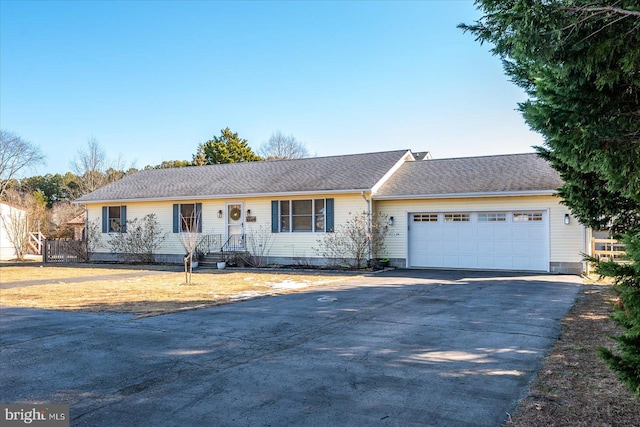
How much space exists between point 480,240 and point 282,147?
117 ft

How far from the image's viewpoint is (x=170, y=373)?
461 centimetres

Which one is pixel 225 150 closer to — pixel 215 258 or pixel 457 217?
pixel 215 258

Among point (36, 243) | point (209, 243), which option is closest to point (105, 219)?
point (209, 243)

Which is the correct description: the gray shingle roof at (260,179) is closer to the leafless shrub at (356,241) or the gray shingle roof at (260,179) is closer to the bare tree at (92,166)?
the leafless shrub at (356,241)

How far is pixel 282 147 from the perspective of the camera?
161 ft

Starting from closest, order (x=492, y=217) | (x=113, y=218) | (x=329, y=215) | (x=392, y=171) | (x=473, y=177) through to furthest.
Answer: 1. (x=492, y=217)
2. (x=473, y=177)
3. (x=329, y=215)
4. (x=392, y=171)
5. (x=113, y=218)

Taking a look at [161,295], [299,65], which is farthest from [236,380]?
[299,65]

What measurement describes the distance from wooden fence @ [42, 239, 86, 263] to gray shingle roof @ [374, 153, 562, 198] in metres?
15.9

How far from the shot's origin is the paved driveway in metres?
3.62

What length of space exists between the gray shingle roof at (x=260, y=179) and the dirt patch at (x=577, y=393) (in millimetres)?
11496

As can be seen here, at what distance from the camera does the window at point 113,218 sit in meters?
22.0

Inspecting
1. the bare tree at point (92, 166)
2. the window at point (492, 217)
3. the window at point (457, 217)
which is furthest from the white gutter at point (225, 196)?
the bare tree at point (92, 166)

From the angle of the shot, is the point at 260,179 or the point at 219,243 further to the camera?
the point at 260,179

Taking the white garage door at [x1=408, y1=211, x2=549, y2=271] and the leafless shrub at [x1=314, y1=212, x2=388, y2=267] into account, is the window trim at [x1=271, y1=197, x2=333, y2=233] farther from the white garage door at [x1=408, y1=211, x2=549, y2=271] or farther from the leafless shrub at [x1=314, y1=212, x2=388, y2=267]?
the white garage door at [x1=408, y1=211, x2=549, y2=271]
